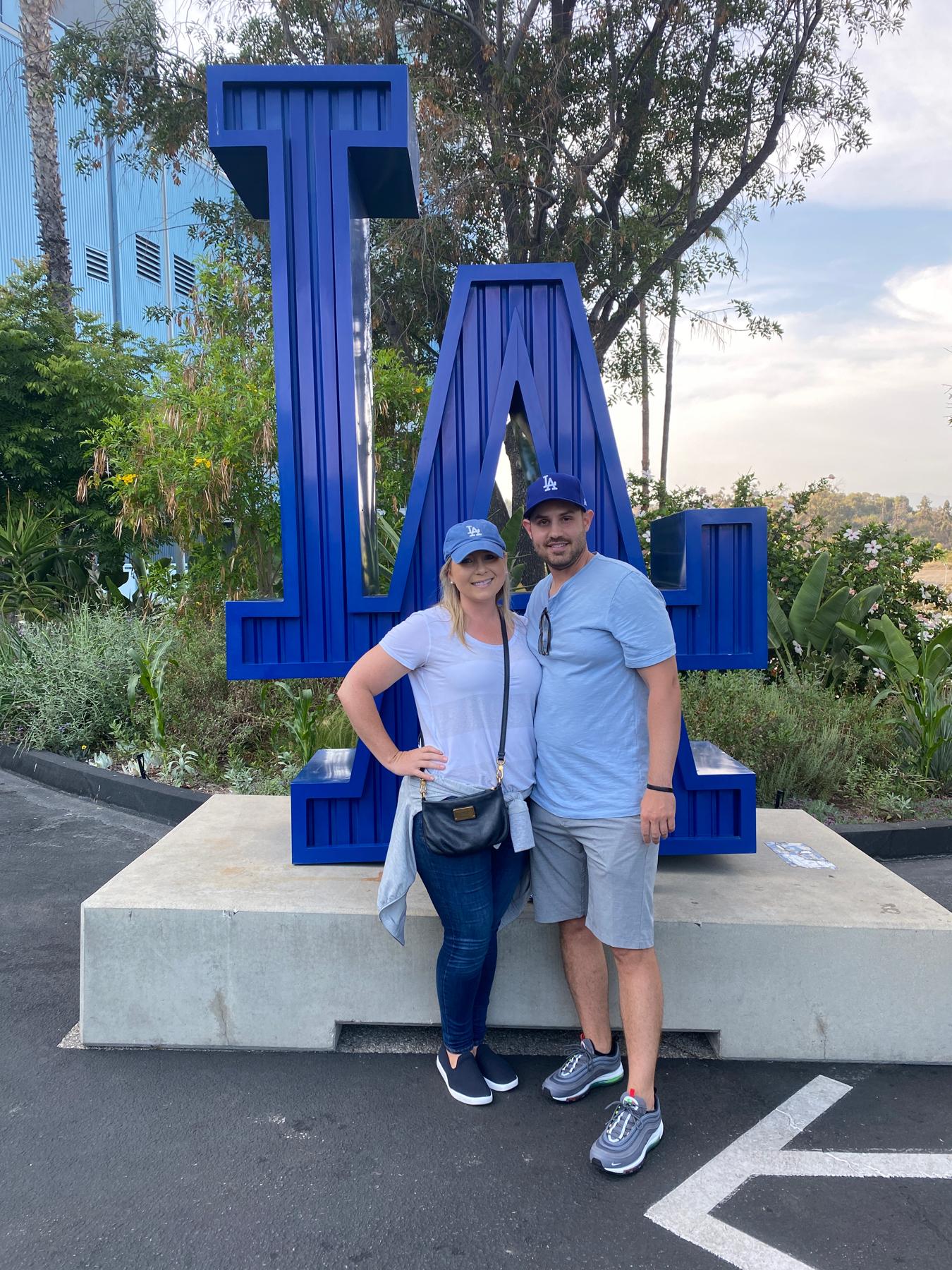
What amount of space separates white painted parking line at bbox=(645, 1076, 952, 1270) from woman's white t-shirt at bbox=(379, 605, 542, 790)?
1148 mm

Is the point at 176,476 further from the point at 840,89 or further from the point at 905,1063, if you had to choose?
the point at 840,89

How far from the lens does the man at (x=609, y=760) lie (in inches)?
101

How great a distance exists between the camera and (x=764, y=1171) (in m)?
2.50

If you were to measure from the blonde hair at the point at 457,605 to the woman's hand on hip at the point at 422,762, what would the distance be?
334 mm

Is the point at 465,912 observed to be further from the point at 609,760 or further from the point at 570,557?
the point at 570,557

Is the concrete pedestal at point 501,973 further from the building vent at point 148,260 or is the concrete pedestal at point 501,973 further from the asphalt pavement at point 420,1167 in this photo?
the building vent at point 148,260

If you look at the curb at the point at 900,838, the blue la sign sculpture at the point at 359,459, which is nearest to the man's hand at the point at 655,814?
the blue la sign sculpture at the point at 359,459

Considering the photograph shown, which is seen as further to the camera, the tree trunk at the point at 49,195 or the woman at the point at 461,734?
the tree trunk at the point at 49,195

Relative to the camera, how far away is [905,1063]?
10.0 ft

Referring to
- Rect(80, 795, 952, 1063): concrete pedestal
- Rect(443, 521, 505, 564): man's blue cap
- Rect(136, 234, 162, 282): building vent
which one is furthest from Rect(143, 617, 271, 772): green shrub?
Rect(136, 234, 162, 282): building vent

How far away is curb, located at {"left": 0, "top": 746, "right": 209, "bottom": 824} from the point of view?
5.82 meters

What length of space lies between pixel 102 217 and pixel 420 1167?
2473 cm

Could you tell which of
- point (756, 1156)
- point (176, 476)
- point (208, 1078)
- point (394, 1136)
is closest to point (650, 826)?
point (756, 1156)

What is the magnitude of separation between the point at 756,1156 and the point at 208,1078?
5.52 feet
